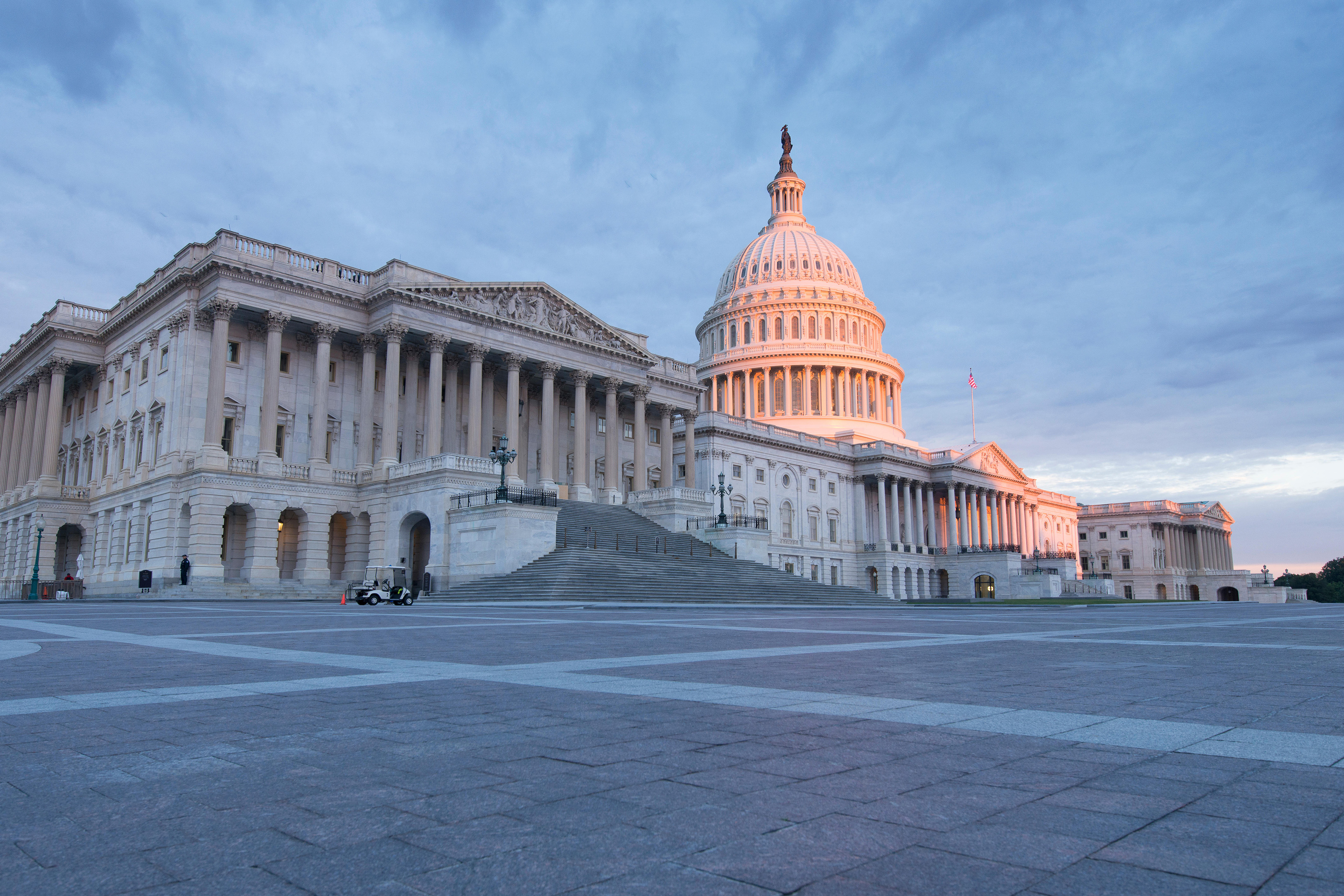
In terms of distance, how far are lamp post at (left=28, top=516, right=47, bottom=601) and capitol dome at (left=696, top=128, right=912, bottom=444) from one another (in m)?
71.9

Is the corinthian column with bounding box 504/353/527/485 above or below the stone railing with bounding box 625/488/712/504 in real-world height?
above

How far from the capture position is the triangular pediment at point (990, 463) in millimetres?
107312

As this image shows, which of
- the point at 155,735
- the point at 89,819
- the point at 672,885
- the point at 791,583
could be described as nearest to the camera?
the point at 672,885

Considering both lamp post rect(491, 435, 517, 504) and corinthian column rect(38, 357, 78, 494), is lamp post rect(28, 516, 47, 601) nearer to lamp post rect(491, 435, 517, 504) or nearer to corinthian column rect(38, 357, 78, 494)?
corinthian column rect(38, 357, 78, 494)

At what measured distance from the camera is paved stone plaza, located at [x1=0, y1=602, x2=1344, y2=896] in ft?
11.5

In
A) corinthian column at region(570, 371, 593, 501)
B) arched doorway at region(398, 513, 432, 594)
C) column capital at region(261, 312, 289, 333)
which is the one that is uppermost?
column capital at region(261, 312, 289, 333)

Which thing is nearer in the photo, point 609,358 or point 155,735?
point 155,735

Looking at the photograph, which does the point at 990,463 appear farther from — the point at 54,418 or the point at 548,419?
the point at 54,418

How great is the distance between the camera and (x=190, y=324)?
5028cm

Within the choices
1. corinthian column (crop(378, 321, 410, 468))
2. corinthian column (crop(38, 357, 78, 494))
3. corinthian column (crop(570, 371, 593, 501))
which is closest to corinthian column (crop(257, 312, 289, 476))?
corinthian column (crop(378, 321, 410, 468))

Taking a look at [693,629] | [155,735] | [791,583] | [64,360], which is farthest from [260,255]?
[155,735]

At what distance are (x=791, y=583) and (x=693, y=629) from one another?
1164 inches

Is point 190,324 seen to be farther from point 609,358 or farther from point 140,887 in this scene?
point 140,887

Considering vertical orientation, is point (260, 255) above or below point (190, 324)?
above
